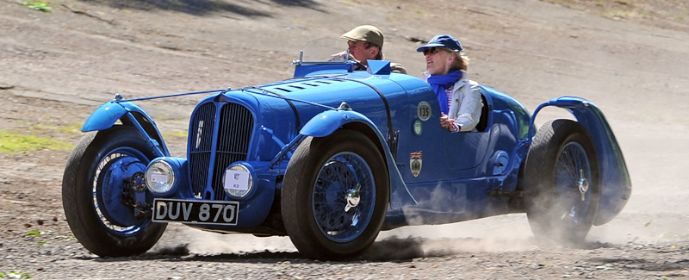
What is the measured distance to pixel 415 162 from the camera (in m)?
9.98

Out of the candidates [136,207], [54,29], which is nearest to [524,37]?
[54,29]

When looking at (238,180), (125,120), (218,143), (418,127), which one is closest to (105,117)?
(125,120)

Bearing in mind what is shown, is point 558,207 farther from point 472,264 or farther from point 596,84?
point 596,84

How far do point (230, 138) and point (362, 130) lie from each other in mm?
858

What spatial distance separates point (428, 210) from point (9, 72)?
10457 mm

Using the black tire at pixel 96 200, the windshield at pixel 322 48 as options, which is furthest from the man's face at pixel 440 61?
the windshield at pixel 322 48

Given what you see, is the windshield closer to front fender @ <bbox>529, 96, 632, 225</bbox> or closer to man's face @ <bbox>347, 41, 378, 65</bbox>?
man's face @ <bbox>347, 41, 378, 65</bbox>

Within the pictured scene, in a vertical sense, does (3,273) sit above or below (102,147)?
below

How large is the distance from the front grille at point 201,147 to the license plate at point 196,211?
362mm

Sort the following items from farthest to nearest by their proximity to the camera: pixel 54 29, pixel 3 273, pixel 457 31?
pixel 457 31 < pixel 54 29 < pixel 3 273

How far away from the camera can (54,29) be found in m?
22.2

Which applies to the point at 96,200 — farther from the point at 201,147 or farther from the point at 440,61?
the point at 440,61

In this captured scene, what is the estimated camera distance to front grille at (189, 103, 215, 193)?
9391 mm

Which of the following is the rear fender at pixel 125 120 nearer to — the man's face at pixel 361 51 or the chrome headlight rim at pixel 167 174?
the chrome headlight rim at pixel 167 174
